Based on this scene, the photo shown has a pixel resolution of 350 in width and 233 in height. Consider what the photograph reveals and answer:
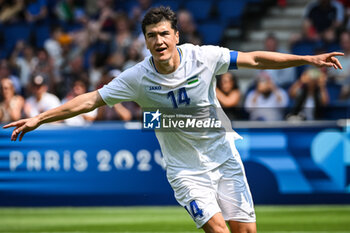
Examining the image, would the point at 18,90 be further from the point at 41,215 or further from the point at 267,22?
the point at 267,22

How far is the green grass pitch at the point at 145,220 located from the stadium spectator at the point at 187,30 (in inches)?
168

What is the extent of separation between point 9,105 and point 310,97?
5879mm

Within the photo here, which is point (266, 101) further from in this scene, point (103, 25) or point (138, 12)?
point (103, 25)

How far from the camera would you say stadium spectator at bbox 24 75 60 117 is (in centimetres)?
1298

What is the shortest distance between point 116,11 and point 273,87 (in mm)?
5968

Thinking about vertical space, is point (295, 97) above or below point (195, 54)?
below

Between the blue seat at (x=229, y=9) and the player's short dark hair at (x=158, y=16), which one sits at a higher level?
the blue seat at (x=229, y=9)

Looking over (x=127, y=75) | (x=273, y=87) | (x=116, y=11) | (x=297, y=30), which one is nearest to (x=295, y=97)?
(x=273, y=87)

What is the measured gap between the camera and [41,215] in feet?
37.1

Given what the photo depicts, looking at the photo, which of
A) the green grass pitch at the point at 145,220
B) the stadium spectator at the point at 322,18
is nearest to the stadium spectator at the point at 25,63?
the green grass pitch at the point at 145,220

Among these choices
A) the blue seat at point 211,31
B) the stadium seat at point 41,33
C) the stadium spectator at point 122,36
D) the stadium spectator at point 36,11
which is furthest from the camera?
the stadium spectator at point 36,11

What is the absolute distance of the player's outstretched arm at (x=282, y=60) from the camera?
583 centimetres

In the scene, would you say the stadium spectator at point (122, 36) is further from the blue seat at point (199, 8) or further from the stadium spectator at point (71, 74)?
the blue seat at point (199, 8)

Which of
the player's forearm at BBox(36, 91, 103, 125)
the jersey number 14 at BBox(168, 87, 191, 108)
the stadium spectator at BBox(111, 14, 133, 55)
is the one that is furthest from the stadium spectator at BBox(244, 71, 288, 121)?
the player's forearm at BBox(36, 91, 103, 125)
